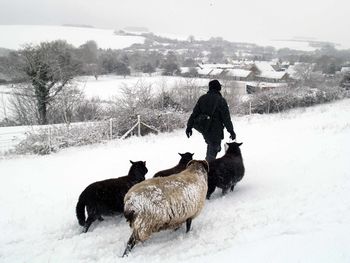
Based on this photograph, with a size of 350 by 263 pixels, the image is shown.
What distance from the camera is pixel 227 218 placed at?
222 inches

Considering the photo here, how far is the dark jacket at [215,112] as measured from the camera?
7242 millimetres

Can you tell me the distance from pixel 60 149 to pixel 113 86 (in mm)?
37185

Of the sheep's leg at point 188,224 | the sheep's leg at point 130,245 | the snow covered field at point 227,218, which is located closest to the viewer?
the snow covered field at point 227,218

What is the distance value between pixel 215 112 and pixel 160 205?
125 inches

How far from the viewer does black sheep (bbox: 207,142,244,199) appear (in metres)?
6.52

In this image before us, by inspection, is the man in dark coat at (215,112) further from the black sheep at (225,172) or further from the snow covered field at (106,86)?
the snow covered field at (106,86)

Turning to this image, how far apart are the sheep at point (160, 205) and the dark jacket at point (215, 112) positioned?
7.46ft

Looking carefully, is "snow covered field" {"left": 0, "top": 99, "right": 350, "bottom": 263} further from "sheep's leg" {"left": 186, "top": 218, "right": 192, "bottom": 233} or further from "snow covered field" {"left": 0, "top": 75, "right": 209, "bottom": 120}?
"snow covered field" {"left": 0, "top": 75, "right": 209, "bottom": 120}

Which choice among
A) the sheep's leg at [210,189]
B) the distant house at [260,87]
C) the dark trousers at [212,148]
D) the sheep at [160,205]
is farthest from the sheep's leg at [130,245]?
the distant house at [260,87]

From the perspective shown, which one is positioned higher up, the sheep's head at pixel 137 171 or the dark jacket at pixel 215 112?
the dark jacket at pixel 215 112

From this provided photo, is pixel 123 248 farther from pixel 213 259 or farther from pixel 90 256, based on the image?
pixel 213 259

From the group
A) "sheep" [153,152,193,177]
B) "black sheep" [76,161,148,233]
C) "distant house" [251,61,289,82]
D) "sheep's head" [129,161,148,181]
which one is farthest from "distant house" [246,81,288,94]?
"black sheep" [76,161,148,233]

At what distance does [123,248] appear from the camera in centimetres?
493

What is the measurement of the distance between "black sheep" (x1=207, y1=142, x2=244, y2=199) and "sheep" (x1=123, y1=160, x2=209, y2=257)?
127 cm
